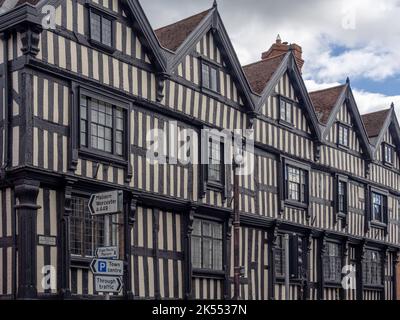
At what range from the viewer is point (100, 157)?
19312 millimetres

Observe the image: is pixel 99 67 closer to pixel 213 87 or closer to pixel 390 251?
pixel 213 87

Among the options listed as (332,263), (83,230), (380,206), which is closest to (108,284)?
(83,230)

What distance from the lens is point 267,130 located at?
1027 inches

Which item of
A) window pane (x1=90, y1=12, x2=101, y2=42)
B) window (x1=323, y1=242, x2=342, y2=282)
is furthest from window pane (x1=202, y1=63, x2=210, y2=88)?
window (x1=323, y1=242, x2=342, y2=282)

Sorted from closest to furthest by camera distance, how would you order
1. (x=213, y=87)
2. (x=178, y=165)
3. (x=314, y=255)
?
(x=178, y=165) < (x=213, y=87) < (x=314, y=255)

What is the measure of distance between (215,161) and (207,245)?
266 centimetres

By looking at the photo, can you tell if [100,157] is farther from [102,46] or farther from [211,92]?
[211,92]

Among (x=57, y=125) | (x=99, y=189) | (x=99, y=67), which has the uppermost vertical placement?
(x=99, y=67)

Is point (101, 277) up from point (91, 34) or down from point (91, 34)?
down

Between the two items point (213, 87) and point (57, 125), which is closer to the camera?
point (57, 125)

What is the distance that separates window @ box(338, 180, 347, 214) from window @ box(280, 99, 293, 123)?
14.2 feet

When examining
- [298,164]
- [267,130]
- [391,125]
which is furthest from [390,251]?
[267,130]

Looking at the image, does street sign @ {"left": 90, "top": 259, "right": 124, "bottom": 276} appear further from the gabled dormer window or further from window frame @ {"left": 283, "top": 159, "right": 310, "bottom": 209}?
window frame @ {"left": 283, "top": 159, "right": 310, "bottom": 209}
